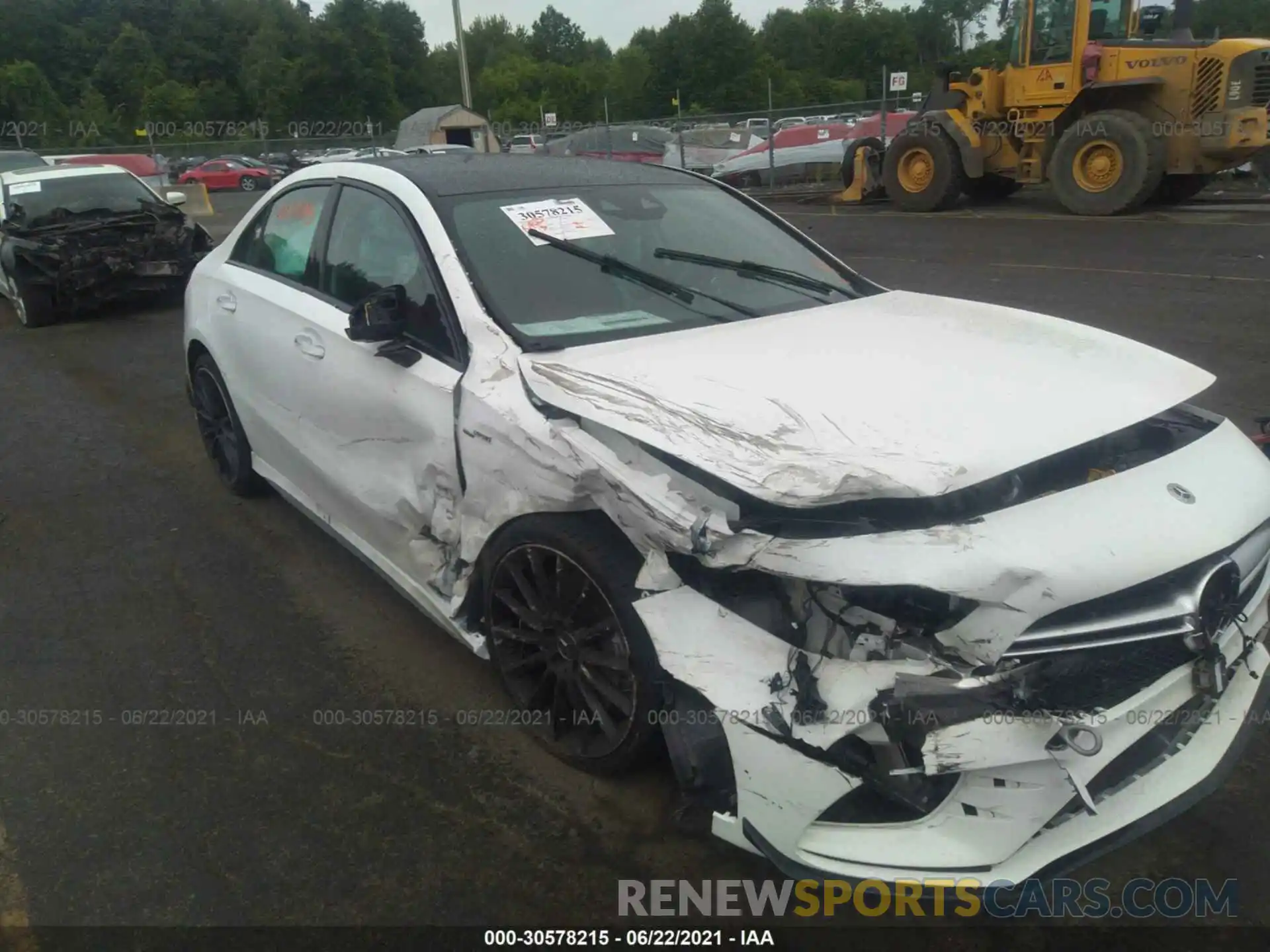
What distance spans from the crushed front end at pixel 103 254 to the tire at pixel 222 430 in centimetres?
569

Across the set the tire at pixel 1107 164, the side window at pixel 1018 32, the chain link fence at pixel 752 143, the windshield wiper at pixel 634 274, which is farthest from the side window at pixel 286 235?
the chain link fence at pixel 752 143

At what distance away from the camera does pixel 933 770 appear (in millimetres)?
1987

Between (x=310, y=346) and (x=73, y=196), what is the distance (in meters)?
8.82

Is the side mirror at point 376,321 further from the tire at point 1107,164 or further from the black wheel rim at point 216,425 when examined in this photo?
the tire at point 1107,164

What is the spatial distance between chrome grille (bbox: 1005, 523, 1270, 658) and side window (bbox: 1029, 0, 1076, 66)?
13.6 m

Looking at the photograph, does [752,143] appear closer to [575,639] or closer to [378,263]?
[378,263]

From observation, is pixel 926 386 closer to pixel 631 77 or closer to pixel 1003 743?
pixel 1003 743

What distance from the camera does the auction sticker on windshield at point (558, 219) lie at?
3412mm

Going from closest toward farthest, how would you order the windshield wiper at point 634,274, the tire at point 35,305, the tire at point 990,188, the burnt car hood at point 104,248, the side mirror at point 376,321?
1. the side mirror at point 376,321
2. the windshield wiper at point 634,274
3. the burnt car hood at point 104,248
4. the tire at point 35,305
5. the tire at point 990,188

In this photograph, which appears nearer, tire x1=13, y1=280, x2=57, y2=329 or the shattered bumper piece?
the shattered bumper piece

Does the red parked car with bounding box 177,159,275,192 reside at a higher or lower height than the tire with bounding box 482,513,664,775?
higher

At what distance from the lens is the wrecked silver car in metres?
9.81

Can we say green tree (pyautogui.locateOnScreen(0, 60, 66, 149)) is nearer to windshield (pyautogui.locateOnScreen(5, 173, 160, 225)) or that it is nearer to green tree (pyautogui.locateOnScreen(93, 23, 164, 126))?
green tree (pyautogui.locateOnScreen(93, 23, 164, 126))

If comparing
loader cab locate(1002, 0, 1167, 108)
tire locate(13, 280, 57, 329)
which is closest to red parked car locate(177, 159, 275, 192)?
tire locate(13, 280, 57, 329)
